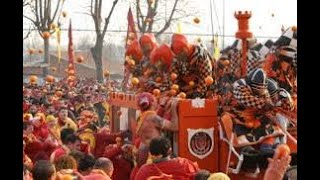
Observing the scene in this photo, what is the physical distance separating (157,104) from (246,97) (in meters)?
0.56

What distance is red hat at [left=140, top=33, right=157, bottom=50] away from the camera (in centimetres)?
388

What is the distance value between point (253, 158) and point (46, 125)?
1.31 meters

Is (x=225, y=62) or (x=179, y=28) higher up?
(x=179, y=28)

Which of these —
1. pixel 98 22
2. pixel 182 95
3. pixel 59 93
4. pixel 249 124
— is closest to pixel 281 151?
pixel 249 124

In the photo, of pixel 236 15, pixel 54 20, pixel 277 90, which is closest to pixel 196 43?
pixel 236 15

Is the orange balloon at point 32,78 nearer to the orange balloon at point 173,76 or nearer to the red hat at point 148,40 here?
the red hat at point 148,40

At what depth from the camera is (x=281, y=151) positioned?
345 centimetres

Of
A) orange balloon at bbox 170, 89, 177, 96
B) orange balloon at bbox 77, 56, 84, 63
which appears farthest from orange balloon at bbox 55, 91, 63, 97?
orange balloon at bbox 170, 89, 177, 96

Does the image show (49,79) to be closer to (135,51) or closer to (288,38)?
(135,51)

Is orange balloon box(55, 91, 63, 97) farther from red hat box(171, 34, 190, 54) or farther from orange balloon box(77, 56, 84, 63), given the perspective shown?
red hat box(171, 34, 190, 54)

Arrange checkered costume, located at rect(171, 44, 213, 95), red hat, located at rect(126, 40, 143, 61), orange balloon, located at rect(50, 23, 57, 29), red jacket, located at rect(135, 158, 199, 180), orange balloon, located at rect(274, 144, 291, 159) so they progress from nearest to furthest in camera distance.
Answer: red jacket, located at rect(135, 158, 199, 180), orange balloon, located at rect(274, 144, 291, 159), orange balloon, located at rect(50, 23, 57, 29), checkered costume, located at rect(171, 44, 213, 95), red hat, located at rect(126, 40, 143, 61)

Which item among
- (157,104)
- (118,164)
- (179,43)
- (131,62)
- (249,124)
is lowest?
(118,164)

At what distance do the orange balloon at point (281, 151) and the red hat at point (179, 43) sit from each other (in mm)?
878

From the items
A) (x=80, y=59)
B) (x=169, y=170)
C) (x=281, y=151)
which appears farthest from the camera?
(x=80, y=59)
